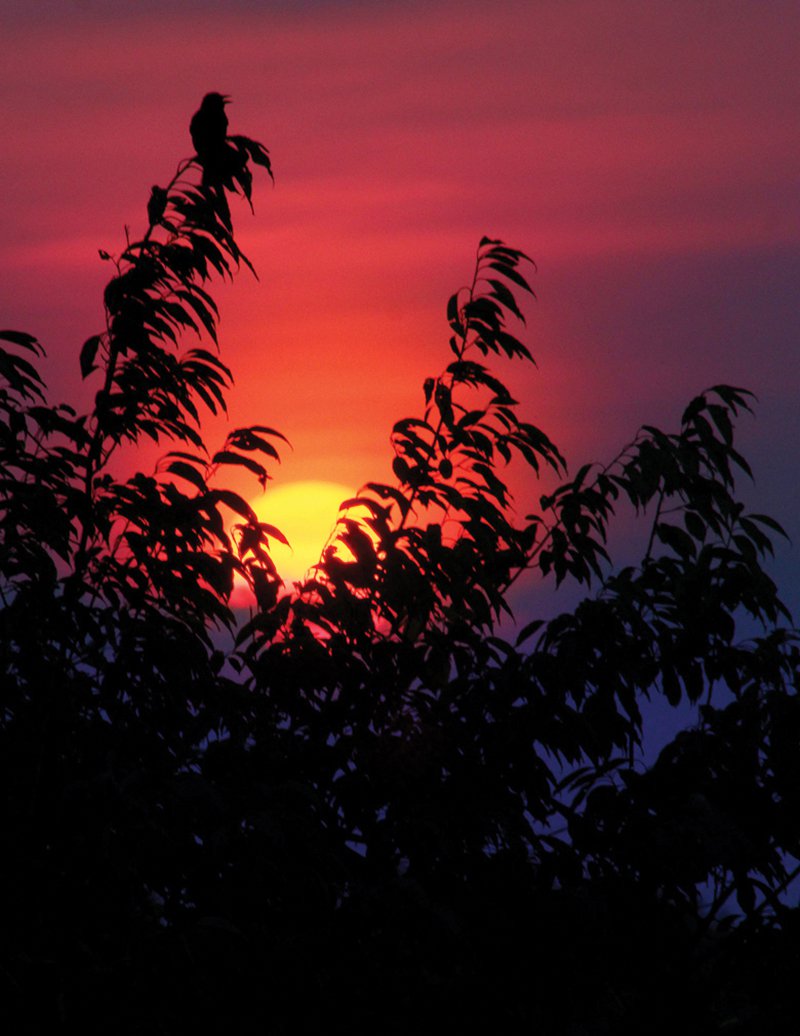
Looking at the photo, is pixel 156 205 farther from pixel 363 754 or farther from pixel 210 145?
pixel 363 754

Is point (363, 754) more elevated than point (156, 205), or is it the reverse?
point (156, 205)

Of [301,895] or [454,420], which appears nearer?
[301,895]

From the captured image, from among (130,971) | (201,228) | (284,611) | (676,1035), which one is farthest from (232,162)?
(676,1035)

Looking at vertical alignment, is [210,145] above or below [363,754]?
above

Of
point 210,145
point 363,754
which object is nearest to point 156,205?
point 210,145

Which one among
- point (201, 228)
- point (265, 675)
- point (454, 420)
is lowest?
point (265, 675)

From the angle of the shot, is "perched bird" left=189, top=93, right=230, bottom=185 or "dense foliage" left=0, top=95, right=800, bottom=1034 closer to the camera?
"dense foliage" left=0, top=95, right=800, bottom=1034

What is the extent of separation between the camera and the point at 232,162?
6.02m

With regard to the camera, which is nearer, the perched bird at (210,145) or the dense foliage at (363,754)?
the dense foliage at (363,754)

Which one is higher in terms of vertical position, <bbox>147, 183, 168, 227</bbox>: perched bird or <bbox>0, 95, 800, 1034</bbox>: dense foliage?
<bbox>147, 183, 168, 227</bbox>: perched bird

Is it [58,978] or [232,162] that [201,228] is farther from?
[58,978]

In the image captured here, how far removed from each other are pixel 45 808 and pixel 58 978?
76cm

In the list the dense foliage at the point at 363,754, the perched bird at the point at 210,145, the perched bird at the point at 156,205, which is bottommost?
the dense foliage at the point at 363,754

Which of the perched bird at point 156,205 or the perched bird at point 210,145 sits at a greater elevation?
the perched bird at point 210,145
